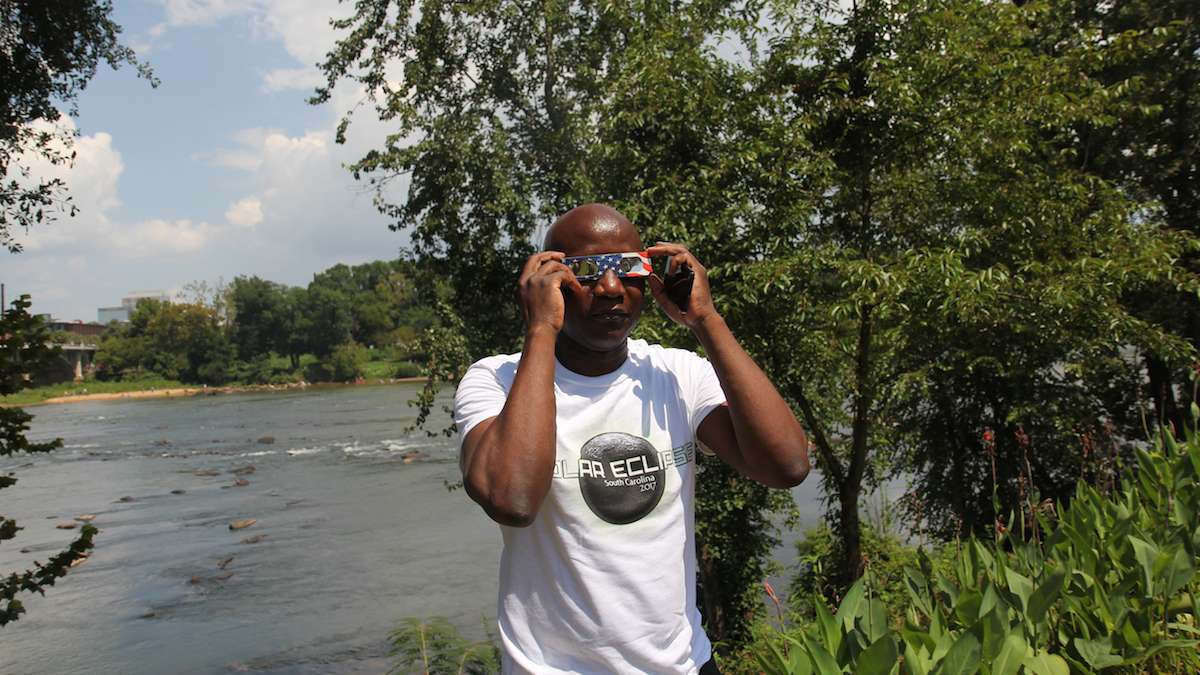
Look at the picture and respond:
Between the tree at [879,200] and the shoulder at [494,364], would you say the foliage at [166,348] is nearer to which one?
the tree at [879,200]

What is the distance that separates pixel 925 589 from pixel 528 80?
13.6 m

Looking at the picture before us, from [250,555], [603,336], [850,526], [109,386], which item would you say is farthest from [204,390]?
[603,336]

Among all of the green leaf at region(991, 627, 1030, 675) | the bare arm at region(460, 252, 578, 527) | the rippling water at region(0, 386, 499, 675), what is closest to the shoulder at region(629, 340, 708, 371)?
the bare arm at region(460, 252, 578, 527)

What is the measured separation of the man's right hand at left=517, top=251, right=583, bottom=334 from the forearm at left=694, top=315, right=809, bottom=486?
35cm

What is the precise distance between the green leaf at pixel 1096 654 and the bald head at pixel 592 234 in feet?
5.44

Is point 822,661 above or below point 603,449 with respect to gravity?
below

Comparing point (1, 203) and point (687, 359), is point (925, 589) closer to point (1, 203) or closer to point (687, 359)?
point (687, 359)

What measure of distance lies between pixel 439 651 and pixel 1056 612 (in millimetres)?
9564

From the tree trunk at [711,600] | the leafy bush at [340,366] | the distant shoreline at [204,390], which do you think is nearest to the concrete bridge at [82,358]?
the distant shoreline at [204,390]

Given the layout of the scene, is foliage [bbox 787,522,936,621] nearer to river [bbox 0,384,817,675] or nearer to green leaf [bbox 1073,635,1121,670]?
river [bbox 0,384,817,675]

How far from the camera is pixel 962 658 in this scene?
206 centimetres

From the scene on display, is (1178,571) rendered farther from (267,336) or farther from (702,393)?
(267,336)

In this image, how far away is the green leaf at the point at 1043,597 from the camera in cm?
234

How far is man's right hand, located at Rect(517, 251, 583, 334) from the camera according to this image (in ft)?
6.13
